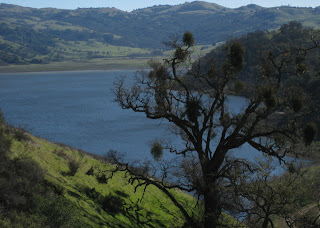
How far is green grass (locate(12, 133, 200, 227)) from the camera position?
17562 millimetres

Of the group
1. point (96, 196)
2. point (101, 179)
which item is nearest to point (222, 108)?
point (96, 196)

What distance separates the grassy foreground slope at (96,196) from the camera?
56.8 feet

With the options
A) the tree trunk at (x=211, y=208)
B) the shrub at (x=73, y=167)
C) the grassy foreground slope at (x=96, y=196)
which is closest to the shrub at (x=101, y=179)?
the grassy foreground slope at (x=96, y=196)

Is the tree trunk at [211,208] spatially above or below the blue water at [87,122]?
above

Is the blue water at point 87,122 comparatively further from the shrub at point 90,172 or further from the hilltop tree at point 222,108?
the hilltop tree at point 222,108

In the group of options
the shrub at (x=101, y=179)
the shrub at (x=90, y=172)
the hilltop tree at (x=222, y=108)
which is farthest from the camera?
the shrub at (x=90, y=172)

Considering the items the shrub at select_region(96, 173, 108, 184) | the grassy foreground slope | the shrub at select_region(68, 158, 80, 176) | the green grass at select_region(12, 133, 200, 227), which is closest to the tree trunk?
the green grass at select_region(12, 133, 200, 227)

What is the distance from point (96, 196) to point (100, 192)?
0.77 metres

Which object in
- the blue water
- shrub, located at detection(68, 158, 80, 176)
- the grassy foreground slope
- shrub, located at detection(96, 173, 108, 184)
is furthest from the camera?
the blue water

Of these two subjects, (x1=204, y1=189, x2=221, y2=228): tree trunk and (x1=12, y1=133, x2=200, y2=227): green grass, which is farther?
(x1=12, y1=133, x2=200, y2=227): green grass

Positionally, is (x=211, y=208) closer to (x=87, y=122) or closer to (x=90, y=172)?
(x=90, y=172)

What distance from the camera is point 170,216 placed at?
77.1 feet

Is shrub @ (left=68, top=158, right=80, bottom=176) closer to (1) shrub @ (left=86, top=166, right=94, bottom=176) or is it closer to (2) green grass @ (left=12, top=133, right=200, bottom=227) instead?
(2) green grass @ (left=12, top=133, right=200, bottom=227)

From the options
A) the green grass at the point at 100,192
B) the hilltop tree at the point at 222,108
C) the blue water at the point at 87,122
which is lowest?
the blue water at the point at 87,122
